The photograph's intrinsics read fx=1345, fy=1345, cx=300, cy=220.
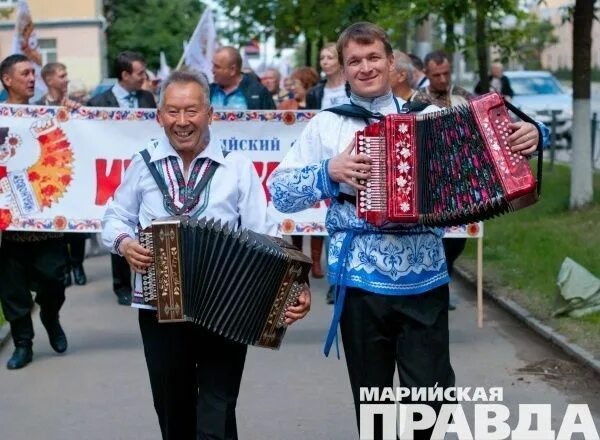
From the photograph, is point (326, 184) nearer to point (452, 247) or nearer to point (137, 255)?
point (137, 255)

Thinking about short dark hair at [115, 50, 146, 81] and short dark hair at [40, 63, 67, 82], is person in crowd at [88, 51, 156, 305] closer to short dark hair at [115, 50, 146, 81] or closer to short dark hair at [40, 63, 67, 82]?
short dark hair at [115, 50, 146, 81]

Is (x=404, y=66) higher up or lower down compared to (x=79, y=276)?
higher up

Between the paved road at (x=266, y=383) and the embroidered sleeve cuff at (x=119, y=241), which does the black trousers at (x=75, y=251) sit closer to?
the paved road at (x=266, y=383)

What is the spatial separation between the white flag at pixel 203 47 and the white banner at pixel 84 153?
647 cm

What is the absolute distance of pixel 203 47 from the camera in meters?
17.2

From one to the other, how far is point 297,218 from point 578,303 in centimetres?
220

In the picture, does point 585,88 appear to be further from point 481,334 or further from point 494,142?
point 494,142

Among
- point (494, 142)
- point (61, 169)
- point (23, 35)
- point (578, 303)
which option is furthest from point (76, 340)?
point (494, 142)

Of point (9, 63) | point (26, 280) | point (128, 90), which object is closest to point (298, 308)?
point (26, 280)

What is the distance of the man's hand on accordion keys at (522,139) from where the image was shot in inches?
196

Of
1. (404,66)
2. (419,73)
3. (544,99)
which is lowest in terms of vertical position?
(544,99)

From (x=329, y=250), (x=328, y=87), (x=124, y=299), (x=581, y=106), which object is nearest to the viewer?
(x=329, y=250)

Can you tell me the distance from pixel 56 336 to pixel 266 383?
183 centimetres

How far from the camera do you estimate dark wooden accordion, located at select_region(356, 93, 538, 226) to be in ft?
16.6
